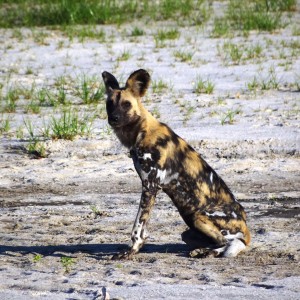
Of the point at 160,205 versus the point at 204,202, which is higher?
the point at 204,202

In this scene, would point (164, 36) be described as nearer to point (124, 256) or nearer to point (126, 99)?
point (126, 99)

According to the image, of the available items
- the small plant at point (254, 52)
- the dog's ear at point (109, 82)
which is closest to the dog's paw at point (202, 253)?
the dog's ear at point (109, 82)

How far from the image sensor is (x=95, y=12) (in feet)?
47.5

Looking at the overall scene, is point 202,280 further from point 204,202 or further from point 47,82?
point 47,82

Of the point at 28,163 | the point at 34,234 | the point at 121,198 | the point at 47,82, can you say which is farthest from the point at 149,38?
the point at 34,234

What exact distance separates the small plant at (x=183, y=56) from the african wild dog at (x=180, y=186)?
6133mm

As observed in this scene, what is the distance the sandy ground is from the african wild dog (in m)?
0.14

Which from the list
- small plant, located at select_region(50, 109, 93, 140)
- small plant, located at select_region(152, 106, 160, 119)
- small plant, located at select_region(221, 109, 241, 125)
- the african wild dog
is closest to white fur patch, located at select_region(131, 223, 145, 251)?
the african wild dog

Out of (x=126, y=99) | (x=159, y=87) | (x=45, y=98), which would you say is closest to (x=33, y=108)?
(x=45, y=98)

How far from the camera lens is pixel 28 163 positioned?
8.81 m

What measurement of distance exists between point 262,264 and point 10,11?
33.9 ft

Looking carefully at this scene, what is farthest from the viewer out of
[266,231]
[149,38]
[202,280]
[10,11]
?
[10,11]

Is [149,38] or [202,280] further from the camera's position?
[149,38]

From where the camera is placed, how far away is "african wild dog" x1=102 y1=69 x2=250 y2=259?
6.04 meters
